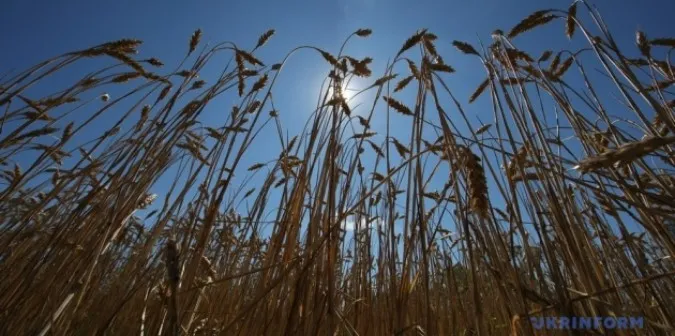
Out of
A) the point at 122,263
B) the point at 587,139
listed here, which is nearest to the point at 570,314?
the point at 587,139

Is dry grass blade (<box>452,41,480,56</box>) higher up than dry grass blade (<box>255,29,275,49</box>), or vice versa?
dry grass blade (<box>255,29,275,49</box>)

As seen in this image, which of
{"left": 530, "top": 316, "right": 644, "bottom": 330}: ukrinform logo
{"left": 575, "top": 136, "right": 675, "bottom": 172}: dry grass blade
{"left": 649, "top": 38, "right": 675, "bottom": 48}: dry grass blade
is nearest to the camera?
{"left": 575, "top": 136, "right": 675, "bottom": 172}: dry grass blade

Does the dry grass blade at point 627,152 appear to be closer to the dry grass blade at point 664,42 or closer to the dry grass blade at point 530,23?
the dry grass blade at point 530,23

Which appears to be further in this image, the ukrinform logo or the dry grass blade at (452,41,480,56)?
the dry grass blade at (452,41,480,56)

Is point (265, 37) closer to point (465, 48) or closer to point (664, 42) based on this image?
point (465, 48)

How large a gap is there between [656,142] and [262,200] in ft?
4.72

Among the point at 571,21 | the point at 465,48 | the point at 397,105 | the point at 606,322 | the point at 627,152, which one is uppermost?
the point at 571,21

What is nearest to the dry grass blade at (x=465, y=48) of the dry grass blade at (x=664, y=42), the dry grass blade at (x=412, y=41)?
the dry grass blade at (x=412, y=41)

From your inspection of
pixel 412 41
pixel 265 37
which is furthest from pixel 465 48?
pixel 265 37

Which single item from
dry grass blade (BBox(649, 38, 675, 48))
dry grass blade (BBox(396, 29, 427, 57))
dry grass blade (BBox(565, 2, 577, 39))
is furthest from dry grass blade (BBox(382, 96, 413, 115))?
dry grass blade (BBox(649, 38, 675, 48))

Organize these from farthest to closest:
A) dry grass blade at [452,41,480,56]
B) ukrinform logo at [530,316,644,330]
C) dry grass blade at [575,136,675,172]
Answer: dry grass blade at [452,41,480,56], ukrinform logo at [530,316,644,330], dry grass blade at [575,136,675,172]

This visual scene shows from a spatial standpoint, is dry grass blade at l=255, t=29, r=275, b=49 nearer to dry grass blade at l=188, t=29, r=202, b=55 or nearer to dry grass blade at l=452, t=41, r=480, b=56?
dry grass blade at l=188, t=29, r=202, b=55

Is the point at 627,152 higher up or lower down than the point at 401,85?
lower down

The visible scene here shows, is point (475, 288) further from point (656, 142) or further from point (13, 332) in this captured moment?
point (13, 332)
